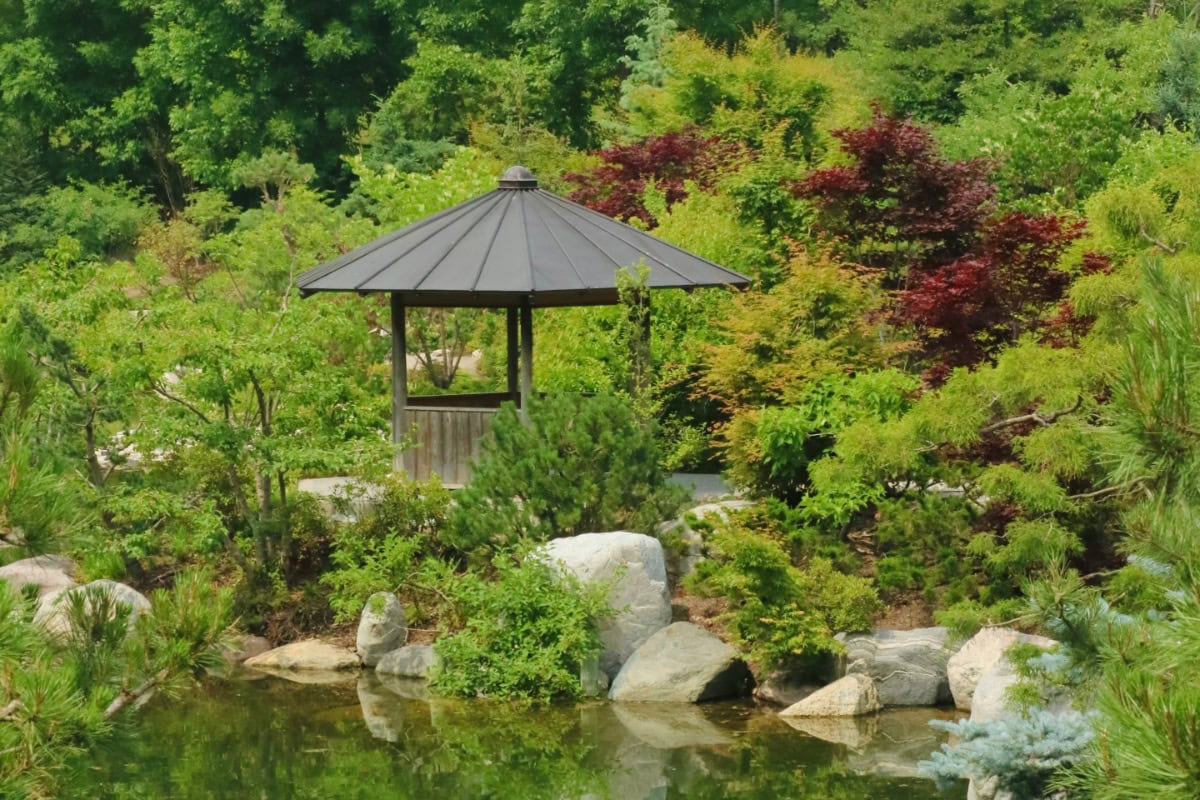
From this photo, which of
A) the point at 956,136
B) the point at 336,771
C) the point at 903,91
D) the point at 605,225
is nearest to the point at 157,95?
the point at 903,91

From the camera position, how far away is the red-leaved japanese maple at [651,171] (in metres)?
17.9

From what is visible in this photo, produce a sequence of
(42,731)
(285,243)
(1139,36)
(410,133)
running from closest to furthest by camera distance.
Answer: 1. (42,731)
2. (285,243)
3. (1139,36)
4. (410,133)

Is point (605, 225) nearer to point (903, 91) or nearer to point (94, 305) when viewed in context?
point (94, 305)

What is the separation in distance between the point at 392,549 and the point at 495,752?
2.45 metres

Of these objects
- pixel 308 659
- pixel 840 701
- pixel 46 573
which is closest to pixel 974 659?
pixel 840 701

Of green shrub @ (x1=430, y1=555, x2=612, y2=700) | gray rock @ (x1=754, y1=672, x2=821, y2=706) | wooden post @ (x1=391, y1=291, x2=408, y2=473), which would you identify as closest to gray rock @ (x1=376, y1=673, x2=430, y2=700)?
green shrub @ (x1=430, y1=555, x2=612, y2=700)

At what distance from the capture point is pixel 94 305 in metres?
12.6

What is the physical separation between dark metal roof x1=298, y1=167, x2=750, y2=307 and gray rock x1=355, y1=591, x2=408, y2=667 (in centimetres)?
239

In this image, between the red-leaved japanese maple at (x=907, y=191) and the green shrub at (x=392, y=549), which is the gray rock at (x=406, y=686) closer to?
the green shrub at (x=392, y=549)

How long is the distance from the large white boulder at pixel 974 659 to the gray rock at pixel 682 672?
136 cm

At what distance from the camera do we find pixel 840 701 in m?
10.5

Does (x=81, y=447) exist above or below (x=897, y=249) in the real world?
below

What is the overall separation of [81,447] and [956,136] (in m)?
12.6

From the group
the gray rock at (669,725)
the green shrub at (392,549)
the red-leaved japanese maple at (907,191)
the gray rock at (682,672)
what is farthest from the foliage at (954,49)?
the gray rock at (669,725)
